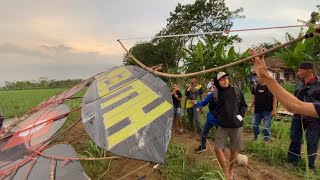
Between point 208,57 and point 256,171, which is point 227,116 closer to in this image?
point 256,171

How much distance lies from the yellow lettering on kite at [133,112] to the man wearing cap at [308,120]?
205 centimetres

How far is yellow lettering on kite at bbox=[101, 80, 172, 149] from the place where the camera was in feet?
8.75

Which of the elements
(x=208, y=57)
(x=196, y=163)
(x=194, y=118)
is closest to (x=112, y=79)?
(x=196, y=163)

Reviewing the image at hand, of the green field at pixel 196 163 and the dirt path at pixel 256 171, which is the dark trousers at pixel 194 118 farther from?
the dirt path at pixel 256 171

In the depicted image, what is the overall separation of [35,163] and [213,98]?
2316 millimetres

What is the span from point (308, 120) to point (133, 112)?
2.73 meters

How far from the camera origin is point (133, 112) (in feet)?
9.95

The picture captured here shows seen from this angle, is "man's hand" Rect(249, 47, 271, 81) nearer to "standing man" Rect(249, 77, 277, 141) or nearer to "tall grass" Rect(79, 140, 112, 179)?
"tall grass" Rect(79, 140, 112, 179)

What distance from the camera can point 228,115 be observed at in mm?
4137

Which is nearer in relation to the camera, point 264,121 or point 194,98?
point 264,121

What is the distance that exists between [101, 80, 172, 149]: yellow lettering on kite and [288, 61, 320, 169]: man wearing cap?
2.05 meters

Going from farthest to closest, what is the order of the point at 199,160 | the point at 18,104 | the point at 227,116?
1. the point at 18,104
2. the point at 199,160
3. the point at 227,116

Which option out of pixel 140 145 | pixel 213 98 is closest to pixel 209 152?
pixel 213 98

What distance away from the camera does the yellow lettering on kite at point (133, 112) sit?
267cm
